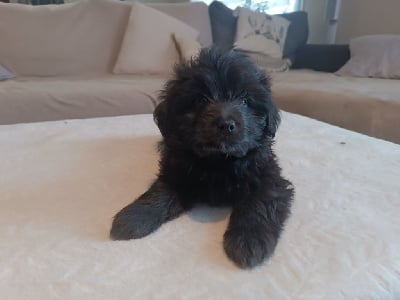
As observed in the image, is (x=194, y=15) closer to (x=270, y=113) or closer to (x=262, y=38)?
(x=262, y=38)

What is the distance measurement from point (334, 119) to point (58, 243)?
5.60 ft

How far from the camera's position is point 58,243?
1.97ft

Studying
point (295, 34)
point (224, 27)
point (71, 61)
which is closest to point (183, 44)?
point (224, 27)

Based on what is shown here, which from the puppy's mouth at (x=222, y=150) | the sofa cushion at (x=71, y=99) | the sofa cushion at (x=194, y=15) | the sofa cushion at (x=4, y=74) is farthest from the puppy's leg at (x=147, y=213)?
the sofa cushion at (x=194, y=15)

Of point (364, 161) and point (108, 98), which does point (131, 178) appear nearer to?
point (364, 161)

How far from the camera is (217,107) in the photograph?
2.46ft

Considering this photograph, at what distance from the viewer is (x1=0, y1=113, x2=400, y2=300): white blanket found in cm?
50

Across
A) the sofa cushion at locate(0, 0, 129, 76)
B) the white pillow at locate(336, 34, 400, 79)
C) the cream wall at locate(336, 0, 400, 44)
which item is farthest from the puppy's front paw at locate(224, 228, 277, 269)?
the cream wall at locate(336, 0, 400, 44)

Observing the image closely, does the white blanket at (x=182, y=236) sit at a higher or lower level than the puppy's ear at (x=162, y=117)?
lower

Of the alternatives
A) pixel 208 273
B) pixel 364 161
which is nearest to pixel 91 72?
pixel 364 161

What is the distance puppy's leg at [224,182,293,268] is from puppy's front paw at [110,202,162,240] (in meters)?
0.14

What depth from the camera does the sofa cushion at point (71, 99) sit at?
5.92 ft

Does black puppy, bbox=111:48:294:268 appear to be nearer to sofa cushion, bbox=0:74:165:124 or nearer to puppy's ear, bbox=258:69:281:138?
puppy's ear, bbox=258:69:281:138

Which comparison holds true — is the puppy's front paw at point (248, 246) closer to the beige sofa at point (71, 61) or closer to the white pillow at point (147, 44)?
the beige sofa at point (71, 61)
